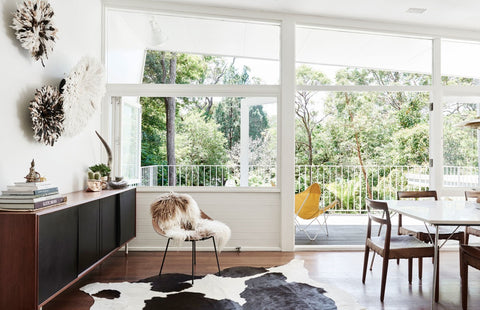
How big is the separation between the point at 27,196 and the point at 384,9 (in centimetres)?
416

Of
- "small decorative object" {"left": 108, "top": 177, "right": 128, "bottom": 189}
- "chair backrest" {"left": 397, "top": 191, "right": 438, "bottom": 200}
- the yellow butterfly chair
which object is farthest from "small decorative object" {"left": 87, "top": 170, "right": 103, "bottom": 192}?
"chair backrest" {"left": 397, "top": 191, "right": 438, "bottom": 200}

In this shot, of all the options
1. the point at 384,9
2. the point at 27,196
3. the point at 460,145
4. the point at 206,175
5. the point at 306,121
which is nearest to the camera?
the point at 27,196

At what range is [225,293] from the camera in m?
2.92

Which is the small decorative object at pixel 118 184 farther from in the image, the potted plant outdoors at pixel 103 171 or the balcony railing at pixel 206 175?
the balcony railing at pixel 206 175

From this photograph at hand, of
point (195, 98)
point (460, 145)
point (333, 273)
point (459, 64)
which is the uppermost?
point (459, 64)

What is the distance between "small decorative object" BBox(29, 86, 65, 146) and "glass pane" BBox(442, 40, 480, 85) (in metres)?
4.71

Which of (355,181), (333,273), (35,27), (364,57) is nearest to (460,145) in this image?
(364,57)

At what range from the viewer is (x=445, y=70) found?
4.68 m

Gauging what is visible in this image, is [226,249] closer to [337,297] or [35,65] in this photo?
[337,297]

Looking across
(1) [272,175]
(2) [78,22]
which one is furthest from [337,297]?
(2) [78,22]

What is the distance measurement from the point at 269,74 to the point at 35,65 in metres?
2.70

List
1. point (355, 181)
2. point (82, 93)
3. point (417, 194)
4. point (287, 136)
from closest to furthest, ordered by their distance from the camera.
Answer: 1. point (82, 93)
2. point (417, 194)
3. point (287, 136)
4. point (355, 181)

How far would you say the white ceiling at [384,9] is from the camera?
3.92m

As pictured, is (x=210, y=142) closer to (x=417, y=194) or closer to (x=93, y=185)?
(x=93, y=185)
